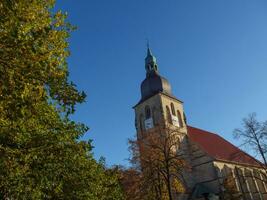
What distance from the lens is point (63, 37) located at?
9930 mm

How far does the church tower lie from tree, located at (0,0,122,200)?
114 ft

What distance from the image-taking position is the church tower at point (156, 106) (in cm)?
4591

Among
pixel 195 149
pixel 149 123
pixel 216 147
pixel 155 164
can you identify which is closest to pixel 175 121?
pixel 149 123

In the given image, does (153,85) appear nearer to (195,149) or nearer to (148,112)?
(148,112)

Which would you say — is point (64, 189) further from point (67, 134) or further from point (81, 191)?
point (67, 134)

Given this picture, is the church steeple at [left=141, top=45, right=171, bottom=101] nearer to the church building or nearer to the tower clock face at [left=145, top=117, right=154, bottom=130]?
the church building

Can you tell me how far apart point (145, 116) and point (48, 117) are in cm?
3720

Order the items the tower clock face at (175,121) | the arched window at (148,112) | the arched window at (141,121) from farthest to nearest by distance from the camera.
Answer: the arched window at (141,121) < the arched window at (148,112) < the tower clock face at (175,121)

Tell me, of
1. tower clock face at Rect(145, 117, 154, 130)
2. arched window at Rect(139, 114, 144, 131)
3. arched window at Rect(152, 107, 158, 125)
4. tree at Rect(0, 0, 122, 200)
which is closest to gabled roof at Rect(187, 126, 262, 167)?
arched window at Rect(152, 107, 158, 125)

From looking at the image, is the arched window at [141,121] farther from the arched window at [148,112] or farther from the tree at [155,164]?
the tree at [155,164]

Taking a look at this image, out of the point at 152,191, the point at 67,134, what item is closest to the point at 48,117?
the point at 67,134

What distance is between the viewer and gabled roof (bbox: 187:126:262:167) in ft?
149

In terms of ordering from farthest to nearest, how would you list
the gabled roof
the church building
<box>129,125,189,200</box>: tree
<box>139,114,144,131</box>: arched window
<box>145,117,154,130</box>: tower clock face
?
1. <box>139,114,144,131</box>: arched window
2. <box>145,117,154,130</box>: tower clock face
3. the gabled roof
4. the church building
5. <box>129,125,189,200</box>: tree

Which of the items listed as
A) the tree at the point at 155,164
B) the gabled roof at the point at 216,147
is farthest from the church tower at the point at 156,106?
the tree at the point at 155,164
